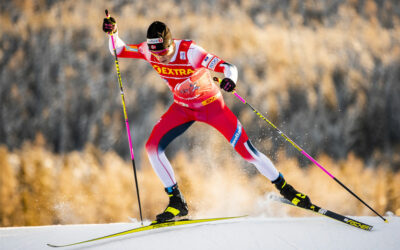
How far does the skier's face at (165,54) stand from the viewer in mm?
2230

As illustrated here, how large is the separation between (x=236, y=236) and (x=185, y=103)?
1.05 m

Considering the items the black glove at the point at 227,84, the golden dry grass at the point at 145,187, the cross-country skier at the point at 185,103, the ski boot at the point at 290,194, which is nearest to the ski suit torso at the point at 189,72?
the cross-country skier at the point at 185,103

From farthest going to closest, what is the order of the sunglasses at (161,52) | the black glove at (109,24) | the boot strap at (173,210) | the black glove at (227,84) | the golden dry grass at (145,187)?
1. the golden dry grass at (145,187)
2. the boot strap at (173,210)
3. the black glove at (109,24)
4. the sunglasses at (161,52)
5. the black glove at (227,84)

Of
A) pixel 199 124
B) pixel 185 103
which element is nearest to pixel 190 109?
pixel 185 103

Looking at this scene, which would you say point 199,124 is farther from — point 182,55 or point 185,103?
point 182,55

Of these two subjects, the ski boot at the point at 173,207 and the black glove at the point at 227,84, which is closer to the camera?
the black glove at the point at 227,84

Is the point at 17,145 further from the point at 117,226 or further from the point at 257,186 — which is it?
the point at 257,186

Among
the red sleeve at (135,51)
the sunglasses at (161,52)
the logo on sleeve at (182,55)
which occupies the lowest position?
the sunglasses at (161,52)

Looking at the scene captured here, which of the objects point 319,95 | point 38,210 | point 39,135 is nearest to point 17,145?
point 39,135

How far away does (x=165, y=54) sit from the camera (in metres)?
2.24

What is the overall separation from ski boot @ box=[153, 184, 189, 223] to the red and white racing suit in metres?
0.07

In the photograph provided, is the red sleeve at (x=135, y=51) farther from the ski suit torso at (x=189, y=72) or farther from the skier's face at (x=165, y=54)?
the skier's face at (x=165, y=54)

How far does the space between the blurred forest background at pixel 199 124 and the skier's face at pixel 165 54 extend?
2.37 metres

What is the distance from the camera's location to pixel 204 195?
442cm
